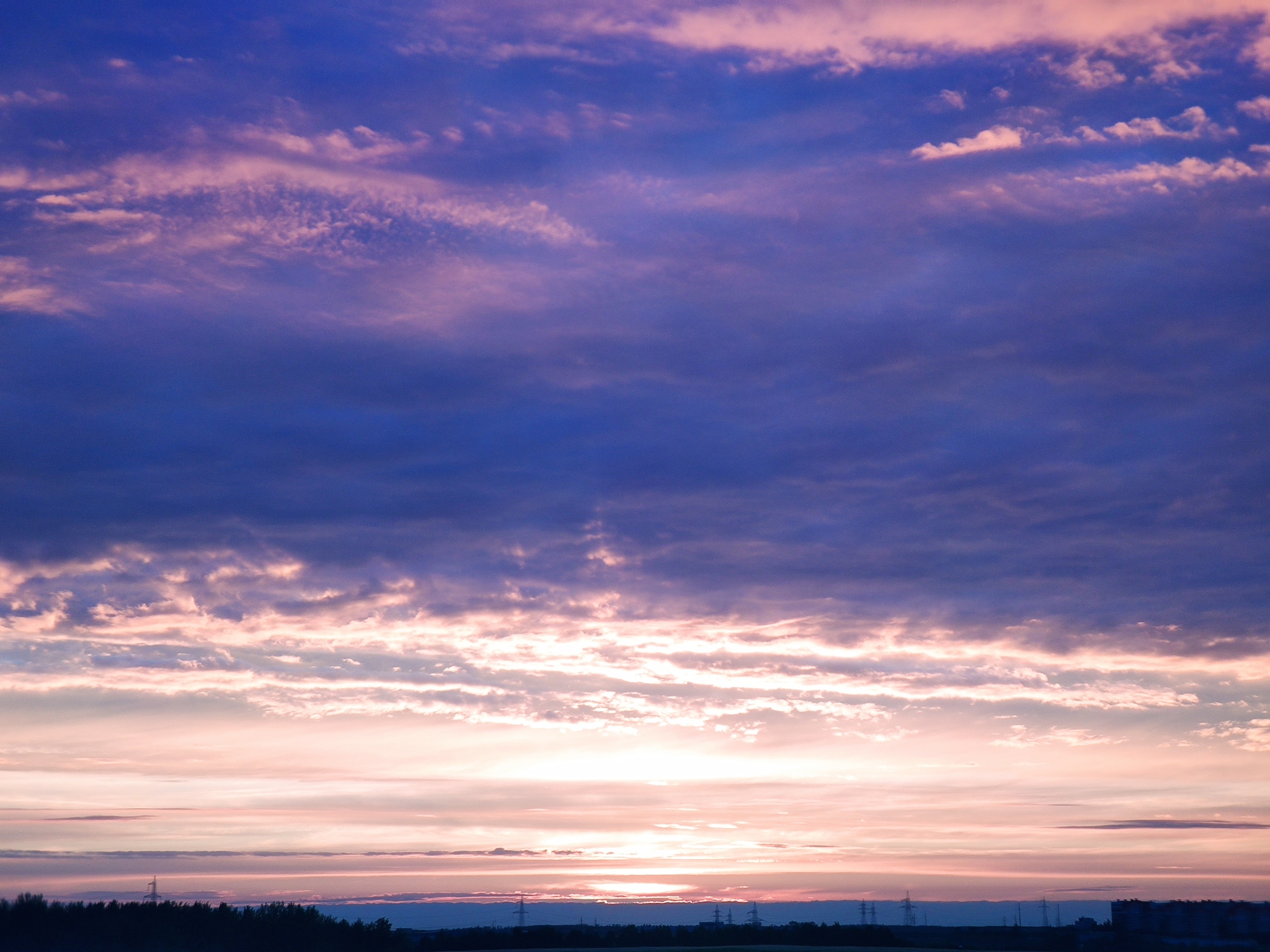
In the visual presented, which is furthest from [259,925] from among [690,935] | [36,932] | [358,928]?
[690,935]

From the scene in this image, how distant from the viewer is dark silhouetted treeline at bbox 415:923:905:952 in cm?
9294

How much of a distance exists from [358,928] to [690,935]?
43.6 m

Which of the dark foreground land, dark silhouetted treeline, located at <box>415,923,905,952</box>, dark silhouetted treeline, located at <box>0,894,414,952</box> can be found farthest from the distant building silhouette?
dark silhouetted treeline, located at <box>0,894,414,952</box>

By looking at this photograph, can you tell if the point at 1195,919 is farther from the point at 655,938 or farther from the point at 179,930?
the point at 179,930

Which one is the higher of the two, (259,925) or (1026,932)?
(259,925)

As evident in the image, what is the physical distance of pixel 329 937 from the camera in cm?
7125

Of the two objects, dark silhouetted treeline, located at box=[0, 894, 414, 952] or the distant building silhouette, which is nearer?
dark silhouetted treeline, located at box=[0, 894, 414, 952]

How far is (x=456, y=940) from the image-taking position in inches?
3686

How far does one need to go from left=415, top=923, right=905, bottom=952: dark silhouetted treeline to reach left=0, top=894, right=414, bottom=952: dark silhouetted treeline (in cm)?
1460

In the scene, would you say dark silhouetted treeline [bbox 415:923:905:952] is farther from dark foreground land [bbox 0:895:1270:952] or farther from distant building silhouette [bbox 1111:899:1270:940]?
distant building silhouette [bbox 1111:899:1270:940]

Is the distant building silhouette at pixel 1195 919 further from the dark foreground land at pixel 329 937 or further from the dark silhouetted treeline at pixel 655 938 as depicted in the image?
the dark silhouetted treeline at pixel 655 938

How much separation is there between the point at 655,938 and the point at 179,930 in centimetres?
4910

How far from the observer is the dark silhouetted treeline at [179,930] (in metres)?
60.8

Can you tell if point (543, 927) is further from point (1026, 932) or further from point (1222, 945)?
point (1026, 932)
